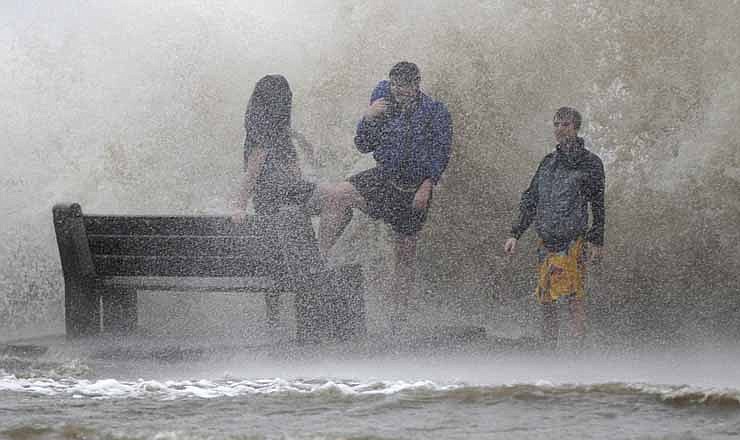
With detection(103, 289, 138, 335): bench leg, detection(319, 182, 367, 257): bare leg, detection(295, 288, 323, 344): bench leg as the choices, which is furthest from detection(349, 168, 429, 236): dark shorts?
detection(103, 289, 138, 335): bench leg

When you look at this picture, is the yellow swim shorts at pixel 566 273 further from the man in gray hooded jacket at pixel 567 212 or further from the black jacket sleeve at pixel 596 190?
the black jacket sleeve at pixel 596 190

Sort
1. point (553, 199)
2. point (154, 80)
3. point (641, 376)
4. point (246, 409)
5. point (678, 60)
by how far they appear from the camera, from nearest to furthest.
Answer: point (246, 409)
point (641, 376)
point (553, 199)
point (678, 60)
point (154, 80)

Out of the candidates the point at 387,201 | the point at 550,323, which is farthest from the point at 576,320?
the point at 387,201

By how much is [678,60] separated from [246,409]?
644 centimetres

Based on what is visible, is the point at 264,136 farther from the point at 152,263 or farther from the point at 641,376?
the point at 641,376

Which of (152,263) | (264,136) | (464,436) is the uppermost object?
(264,136)

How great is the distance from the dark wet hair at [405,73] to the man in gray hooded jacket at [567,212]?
1.10 m

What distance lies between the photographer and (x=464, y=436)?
611 centimetres

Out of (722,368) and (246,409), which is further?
(722,368)

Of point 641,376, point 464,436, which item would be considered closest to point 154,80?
point 641,376

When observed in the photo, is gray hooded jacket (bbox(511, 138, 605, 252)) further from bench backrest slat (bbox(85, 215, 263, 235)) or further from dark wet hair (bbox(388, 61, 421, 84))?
bench backrest slat (bbox(85, 215, 263, 235))

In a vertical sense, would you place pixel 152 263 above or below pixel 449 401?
above

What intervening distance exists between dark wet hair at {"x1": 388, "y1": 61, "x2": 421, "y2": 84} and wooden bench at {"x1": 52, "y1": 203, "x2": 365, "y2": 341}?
1.23 meters

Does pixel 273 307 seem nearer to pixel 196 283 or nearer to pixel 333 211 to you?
pixel 196 283
